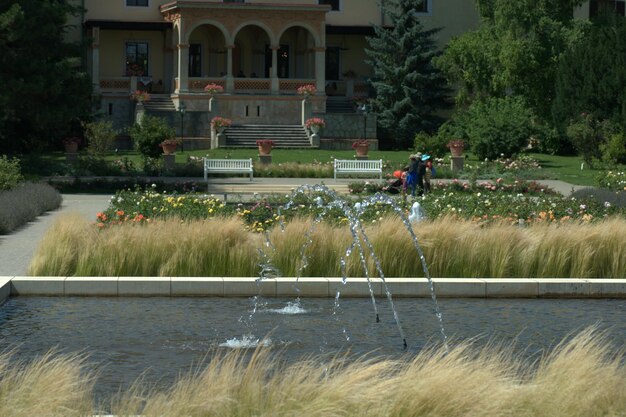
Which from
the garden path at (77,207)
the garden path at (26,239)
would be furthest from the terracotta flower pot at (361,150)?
the garden path at (26,239)

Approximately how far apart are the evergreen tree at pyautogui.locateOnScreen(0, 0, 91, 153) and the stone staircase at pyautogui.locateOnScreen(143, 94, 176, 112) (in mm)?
13866

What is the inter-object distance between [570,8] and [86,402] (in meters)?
44.5

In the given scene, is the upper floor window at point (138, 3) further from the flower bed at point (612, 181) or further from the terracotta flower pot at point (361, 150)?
the flower bed at point (612, 181)

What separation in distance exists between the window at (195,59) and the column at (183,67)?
3863mm

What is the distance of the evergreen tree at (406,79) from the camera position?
52.2 m

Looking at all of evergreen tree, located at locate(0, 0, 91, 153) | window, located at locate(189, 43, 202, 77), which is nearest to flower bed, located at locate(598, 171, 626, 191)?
evergreen tree, located at locate(0, 0, 91, 153)

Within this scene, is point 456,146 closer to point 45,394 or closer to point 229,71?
point 229,71

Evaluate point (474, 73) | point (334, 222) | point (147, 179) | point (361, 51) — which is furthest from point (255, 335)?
point (361, 51)

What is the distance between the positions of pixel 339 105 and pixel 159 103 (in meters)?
7.83

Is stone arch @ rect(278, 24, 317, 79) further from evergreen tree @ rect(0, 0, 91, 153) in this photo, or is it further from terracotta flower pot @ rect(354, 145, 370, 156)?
evergreen tree @ rect(0, 0, 91, 153)

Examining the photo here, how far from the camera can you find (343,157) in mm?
45469

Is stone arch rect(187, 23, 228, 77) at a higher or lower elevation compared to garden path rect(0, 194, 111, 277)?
higher

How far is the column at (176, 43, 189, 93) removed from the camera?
173 ft

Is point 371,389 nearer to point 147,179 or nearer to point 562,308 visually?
point 562,308
